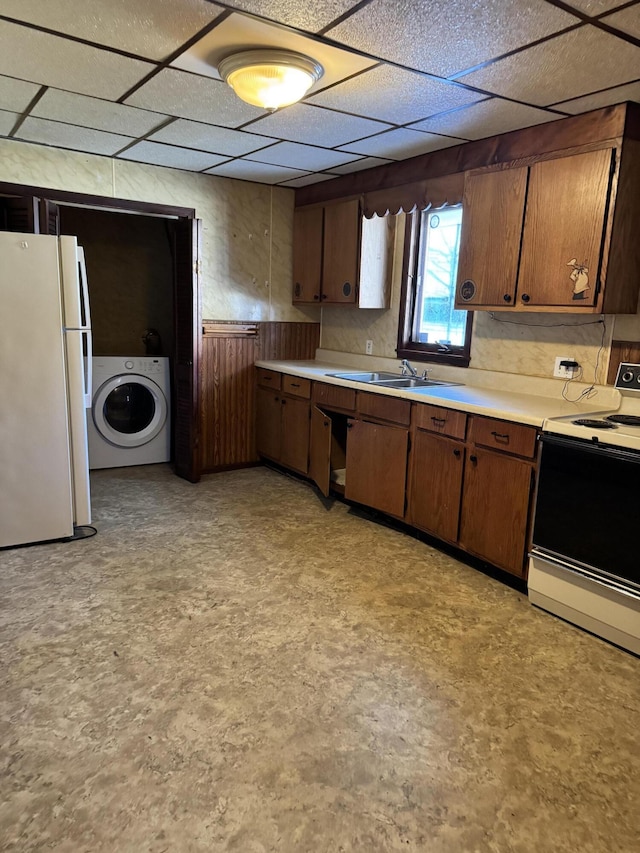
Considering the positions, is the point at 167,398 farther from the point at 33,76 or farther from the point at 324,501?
the point at 33,76

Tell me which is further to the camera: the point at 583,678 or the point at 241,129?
the point at 241,129

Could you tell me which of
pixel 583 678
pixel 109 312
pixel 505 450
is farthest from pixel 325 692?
pixel 109 312

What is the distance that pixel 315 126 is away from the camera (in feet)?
10.4

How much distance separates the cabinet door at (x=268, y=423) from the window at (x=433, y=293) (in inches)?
42.7

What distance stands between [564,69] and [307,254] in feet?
9.15

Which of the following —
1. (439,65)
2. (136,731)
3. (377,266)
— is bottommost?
(136,731)

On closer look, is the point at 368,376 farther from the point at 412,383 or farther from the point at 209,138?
the point at 209,138

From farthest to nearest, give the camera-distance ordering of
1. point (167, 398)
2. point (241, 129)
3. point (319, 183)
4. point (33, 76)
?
point (167, 398) → point (319, 183) → point (241, 129) → point (33, 76)

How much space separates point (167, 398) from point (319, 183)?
217cm

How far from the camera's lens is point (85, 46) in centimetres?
227

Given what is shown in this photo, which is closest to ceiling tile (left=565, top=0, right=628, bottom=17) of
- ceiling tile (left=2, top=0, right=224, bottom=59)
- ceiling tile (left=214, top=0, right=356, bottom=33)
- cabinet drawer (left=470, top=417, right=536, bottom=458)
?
ceiling tile (left=214, top=0, right=356, bottom=33)

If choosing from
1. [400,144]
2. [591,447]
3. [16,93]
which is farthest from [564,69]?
[16,93]

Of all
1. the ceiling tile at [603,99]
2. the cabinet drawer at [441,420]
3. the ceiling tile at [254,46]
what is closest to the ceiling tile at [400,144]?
the ceiling tile at [603,99]

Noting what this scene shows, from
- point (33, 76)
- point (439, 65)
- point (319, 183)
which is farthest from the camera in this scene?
point (319, 183)
